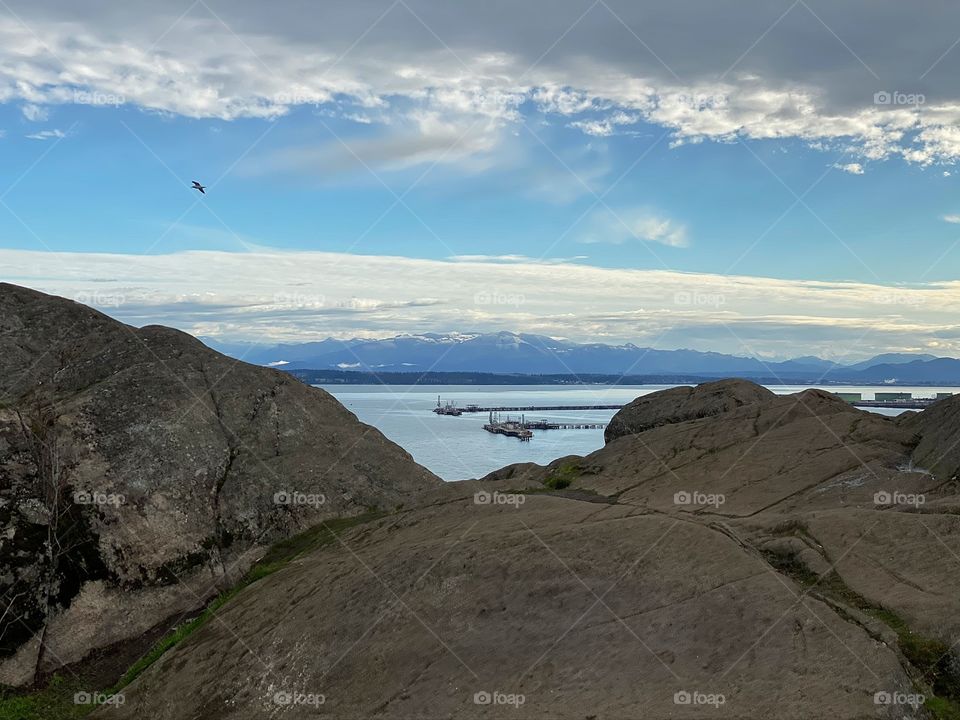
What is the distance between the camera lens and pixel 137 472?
17.9 metres

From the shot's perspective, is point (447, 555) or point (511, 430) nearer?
point (447, 555)

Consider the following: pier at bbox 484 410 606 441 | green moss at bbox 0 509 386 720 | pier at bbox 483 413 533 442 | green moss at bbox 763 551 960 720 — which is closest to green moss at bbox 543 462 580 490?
green moss at bbox 0 509 386 720

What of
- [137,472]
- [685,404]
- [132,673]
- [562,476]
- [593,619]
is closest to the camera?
[593,619]

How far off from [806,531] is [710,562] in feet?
8.09

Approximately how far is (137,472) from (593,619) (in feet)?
37.6

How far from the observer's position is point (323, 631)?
12.8 metres

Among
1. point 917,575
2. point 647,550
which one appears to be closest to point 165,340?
point 647,550

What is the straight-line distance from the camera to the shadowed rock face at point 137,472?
16.1m

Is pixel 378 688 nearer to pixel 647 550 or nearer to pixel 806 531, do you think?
pixel 647 550

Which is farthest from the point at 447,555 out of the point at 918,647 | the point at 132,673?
the point at 918,647

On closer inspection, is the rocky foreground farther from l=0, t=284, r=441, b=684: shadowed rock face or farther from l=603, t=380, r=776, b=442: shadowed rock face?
l=603, t=380, r=776, b=442: shadowed rock face

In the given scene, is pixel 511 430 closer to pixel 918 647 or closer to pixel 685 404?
pixel 685 404

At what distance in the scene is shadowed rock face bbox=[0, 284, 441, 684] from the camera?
16109 millimetres

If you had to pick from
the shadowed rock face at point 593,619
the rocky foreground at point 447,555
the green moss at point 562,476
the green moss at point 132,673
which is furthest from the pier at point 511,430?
the shadowed rock face at point 593,619
